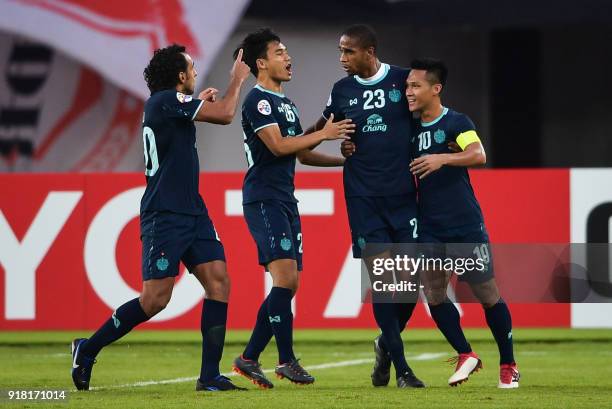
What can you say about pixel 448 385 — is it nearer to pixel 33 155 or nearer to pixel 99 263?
pixel 99 263

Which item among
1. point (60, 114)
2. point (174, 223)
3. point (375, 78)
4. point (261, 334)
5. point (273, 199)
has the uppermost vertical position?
point (60, 114)

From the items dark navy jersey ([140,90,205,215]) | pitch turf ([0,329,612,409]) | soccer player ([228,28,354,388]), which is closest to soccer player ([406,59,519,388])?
pitch turf ([0,329,612,409])

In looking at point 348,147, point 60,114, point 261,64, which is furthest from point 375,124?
point 60,114

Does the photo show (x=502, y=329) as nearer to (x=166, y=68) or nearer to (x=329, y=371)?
(x=329, y=371)

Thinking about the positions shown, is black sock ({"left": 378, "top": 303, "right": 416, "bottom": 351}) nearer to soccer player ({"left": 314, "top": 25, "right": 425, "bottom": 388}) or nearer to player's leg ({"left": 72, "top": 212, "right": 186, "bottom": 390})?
soccer player ({"left": 314, "top": 25, "right": 425, "bottom": 388})

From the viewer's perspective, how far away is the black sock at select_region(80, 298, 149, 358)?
308 inches

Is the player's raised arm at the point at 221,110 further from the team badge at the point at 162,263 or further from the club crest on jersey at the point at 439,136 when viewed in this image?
the club crest on jersey at the point at 439,136

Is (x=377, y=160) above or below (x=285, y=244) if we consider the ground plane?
above

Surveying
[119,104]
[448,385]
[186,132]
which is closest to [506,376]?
[448,385]

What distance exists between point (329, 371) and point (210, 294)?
191 cm

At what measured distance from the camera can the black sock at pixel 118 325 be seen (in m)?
7.81

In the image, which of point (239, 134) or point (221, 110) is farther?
point (239, 134)

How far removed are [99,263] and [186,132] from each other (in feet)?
14.8

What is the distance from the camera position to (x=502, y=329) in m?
7.99
